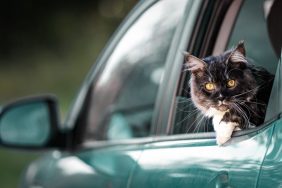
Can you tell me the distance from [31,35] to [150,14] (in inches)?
937

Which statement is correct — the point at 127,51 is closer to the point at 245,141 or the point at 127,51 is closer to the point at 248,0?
the point at 248,0

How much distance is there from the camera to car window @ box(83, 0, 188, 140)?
4.82 metres

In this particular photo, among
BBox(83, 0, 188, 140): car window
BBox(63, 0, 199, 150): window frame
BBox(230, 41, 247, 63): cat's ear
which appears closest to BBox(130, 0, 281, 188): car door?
BBox(230, 41, 247, 63): cat's ear

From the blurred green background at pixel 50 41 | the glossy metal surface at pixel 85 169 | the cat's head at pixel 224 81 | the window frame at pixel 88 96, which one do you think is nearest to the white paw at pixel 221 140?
the cat's head at pixel 224 81

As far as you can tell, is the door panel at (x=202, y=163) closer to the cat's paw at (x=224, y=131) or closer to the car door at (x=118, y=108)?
the cat's paw at (x=224, y=131)

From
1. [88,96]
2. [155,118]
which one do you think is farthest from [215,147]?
[88,96]

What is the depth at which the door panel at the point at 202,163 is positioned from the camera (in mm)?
3148

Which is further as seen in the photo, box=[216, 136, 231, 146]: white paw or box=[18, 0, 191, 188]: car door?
box=[18, 0, 191, 188]: car door

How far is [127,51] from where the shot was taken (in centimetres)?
520

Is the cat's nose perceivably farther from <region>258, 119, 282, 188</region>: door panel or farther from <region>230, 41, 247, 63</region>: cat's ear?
<region>258, 119, 282, 188</region>: door panel

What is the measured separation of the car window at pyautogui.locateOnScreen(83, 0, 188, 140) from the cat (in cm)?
100

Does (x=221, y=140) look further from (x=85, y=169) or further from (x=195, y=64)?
(x=85, y=169)

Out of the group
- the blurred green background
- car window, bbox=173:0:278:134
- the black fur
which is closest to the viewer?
the black fur

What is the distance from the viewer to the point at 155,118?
4.54 m
